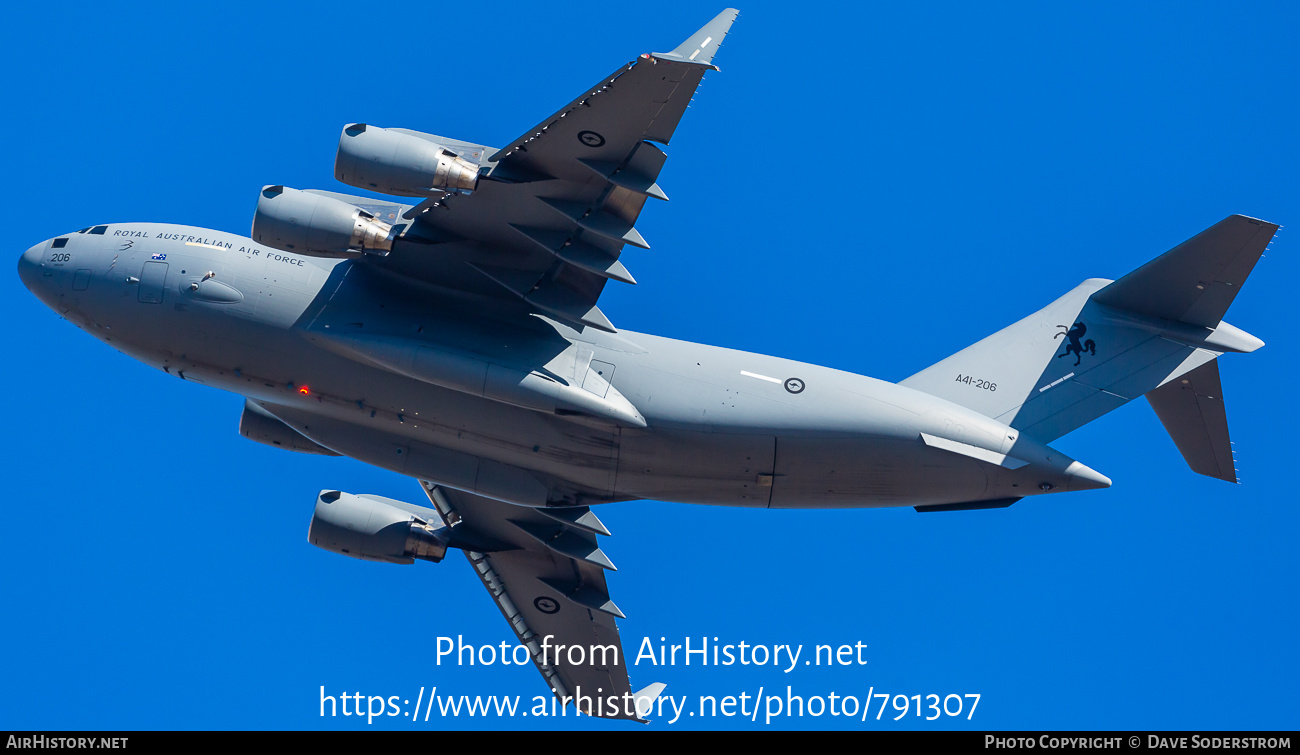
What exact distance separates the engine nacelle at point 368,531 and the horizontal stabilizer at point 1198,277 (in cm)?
853

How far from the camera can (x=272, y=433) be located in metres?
15.6

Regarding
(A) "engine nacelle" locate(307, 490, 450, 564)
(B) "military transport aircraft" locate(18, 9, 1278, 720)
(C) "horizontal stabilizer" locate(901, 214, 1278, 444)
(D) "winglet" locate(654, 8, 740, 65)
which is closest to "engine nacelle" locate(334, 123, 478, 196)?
(B) "military transport aircraft" locate(18, 9, 1278, 720)

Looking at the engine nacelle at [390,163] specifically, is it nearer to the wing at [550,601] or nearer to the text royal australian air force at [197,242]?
the text royal australian air force at [197,242]

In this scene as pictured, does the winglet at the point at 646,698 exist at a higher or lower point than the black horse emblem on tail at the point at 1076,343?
lower

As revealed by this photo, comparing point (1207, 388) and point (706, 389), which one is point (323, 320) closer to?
point (706, 389)

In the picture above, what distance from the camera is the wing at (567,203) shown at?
1280 cm

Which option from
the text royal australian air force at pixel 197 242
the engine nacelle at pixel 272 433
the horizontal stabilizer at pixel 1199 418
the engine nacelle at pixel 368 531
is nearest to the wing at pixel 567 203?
the text royal australian air force at pixel 197 242

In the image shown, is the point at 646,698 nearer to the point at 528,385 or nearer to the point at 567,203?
the point at 528,385

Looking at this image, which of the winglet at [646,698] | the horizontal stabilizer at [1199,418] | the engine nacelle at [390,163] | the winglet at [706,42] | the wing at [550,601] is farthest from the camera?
the winglet at [646,698]

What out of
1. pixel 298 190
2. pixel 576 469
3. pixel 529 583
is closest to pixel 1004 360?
pixel 576 469

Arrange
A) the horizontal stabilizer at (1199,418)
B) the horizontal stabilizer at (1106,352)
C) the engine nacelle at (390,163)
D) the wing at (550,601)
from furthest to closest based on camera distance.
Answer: the wing at (550,601), the horizontal stabilizer at (1106,352), the horizontal stabilizer at (1199,418), the engine nacelle at (390,163)

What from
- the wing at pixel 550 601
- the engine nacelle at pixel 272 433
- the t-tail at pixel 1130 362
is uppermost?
the t-tail at pixel 1130 362

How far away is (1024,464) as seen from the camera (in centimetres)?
1427

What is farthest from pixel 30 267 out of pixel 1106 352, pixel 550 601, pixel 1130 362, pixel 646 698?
pixel 1130 362
